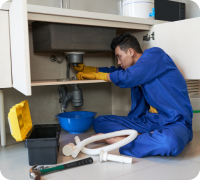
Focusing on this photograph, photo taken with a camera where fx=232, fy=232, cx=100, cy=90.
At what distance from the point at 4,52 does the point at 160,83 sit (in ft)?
3.10

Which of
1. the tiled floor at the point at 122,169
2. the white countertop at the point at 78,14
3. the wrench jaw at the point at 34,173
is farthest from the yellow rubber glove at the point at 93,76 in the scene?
the wrench jaw at the point at 34,173

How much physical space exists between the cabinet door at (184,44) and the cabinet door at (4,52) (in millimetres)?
1008

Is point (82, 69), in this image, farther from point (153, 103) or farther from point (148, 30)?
point (153, 103)

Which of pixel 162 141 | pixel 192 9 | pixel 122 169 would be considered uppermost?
pixel 192 9

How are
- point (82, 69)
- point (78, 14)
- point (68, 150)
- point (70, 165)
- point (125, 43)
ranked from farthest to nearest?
point (82, 69) < point (125, 43) < point (78, 14) < point (68, 150) < point (70, 165)

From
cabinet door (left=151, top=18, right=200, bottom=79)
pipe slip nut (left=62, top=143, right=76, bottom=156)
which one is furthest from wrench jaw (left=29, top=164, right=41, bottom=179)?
cabinet door (left=151, top=18, right=200, bottom=79)

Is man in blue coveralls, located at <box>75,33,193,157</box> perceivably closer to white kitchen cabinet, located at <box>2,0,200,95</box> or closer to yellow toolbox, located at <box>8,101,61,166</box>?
white kitchen cabinet, located at <box>2,0,200,95</box>

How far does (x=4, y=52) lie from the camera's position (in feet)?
4.37

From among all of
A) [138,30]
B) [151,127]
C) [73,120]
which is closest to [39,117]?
[73,120]

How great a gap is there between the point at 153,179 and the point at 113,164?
0.23 m

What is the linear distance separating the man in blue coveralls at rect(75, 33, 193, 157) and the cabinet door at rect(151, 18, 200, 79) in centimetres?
9

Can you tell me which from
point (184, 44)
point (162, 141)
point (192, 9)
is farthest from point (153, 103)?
point (192, 9)

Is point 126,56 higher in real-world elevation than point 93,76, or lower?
higher

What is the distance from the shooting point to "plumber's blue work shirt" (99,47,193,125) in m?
1.38
